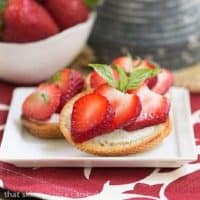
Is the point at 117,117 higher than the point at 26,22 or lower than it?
lower

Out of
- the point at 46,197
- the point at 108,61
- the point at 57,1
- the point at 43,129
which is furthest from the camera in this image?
the point at 108,61

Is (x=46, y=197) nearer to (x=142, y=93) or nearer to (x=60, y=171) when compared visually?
(x=60, y=171)

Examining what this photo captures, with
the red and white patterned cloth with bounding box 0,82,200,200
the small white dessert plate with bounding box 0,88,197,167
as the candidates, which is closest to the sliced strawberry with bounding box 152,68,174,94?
the small white dessert plate with bounding box 0,88,197,167

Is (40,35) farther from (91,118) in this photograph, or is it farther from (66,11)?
(91,118)

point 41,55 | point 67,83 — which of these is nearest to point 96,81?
point 67,83

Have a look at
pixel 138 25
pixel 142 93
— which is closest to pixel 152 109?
pixel 142 93

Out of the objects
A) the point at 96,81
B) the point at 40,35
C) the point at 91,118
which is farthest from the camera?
the point at 40,35

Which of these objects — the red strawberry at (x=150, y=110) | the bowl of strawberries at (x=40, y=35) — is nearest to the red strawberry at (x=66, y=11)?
the bowl of strawberries at (x=40, y=35)
